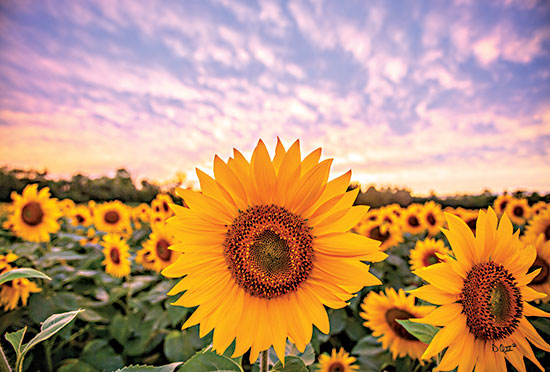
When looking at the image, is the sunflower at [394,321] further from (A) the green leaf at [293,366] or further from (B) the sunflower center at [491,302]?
(A) the green leaf at [293,366]

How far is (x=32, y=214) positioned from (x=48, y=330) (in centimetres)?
436

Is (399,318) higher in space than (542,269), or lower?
lower

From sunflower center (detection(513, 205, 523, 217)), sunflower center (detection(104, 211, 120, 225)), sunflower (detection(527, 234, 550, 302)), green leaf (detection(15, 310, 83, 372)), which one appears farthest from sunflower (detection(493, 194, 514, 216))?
green leaf (detection(15, 310, 83, 372))

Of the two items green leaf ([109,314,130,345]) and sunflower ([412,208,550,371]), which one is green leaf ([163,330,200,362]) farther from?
sunflower ([412,208,550,371])

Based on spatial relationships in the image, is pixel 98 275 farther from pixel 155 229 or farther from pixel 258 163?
pixel 258 163

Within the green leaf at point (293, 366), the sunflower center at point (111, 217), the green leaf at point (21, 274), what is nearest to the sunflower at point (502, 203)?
the green leaf at point (293, 366)

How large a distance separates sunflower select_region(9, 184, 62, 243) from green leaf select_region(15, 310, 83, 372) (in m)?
3.94

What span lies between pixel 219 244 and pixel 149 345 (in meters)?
3.03

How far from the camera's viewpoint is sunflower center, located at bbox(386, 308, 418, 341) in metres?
2.98

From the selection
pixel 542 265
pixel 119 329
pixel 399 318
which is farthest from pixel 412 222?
pixel 119 329

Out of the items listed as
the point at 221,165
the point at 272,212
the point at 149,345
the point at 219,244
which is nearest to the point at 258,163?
the point at 221,165

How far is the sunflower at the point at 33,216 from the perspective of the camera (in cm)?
489

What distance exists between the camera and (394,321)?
302cm
